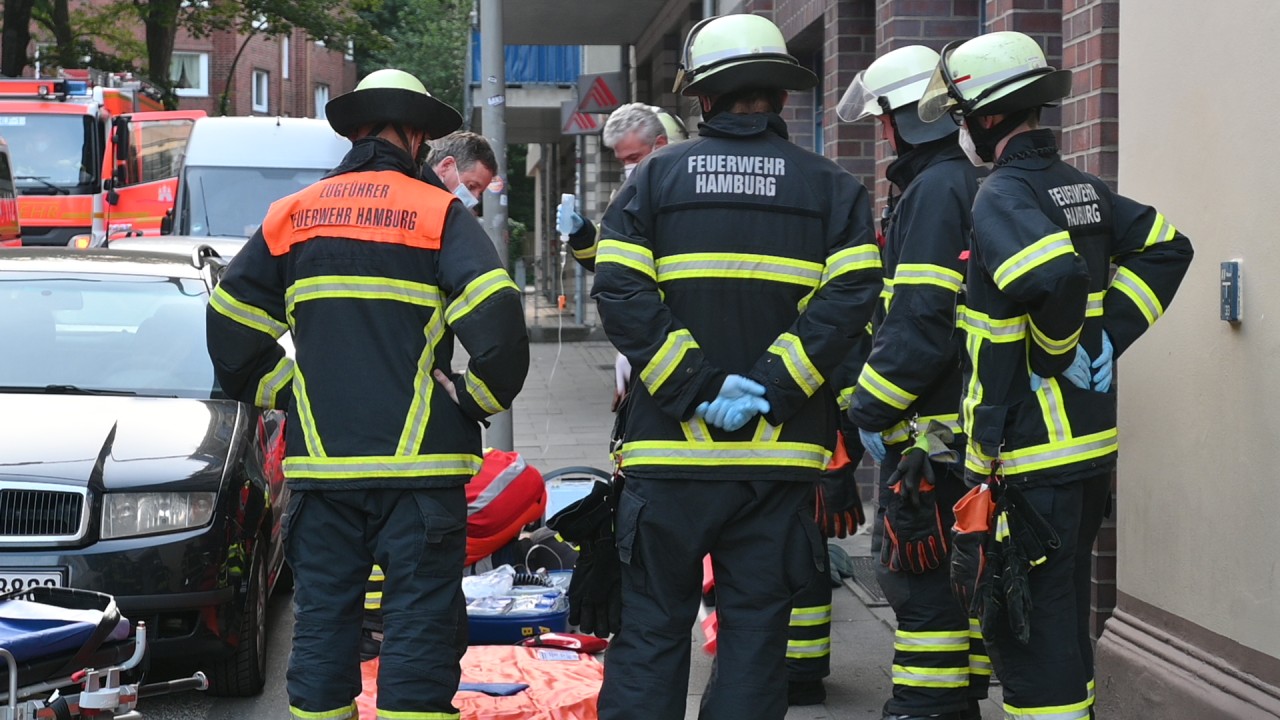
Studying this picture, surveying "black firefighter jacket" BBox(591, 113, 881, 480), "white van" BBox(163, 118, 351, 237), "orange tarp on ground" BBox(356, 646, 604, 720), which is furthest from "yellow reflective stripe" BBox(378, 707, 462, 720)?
"white van" BBox(163, 118, 351, 237)

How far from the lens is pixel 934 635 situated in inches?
176

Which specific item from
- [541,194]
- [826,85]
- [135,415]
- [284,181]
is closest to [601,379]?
[284,181]

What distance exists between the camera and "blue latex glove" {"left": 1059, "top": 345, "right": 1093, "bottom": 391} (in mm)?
3781

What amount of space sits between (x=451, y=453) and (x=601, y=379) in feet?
41.0

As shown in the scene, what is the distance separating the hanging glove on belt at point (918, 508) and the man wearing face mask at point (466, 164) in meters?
2.13

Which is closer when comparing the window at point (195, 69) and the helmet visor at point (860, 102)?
the helmet visor at point (860, 102)

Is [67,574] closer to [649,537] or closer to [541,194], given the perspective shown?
[649,537]

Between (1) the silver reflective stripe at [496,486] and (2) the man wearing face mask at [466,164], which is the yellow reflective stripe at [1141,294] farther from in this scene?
(1) the silver reflective stripe at [496,486]

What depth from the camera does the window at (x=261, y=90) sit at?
52.0 metres

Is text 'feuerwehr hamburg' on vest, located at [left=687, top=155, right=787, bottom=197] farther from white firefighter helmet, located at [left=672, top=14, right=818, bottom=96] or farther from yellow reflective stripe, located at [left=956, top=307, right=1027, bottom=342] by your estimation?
yellow reflective stripe, located at [left=956, top=307, right=1027, bottom=342]

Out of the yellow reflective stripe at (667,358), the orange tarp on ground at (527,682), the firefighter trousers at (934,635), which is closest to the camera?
the yellow reflective stripe at (667,358)

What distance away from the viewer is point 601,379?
1641 centimetres

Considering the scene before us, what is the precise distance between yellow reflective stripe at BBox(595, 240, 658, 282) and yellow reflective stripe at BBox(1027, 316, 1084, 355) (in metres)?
0.96

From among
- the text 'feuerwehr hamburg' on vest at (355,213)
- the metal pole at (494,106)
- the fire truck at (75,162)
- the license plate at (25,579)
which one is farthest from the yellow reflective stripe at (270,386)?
the fire truck at (75,162)
